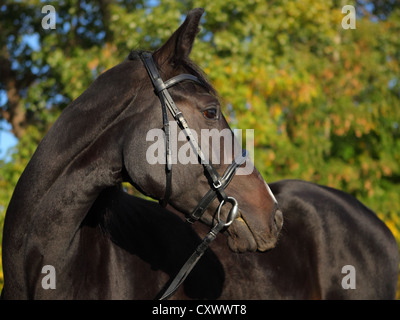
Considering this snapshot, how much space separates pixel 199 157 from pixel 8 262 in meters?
1.20

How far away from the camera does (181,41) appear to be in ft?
8.38

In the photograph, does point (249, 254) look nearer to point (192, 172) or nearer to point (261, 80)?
point (192, 172)

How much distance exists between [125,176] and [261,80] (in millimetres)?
5850

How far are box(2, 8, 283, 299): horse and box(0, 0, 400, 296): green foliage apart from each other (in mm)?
4472

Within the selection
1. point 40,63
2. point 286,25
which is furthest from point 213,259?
point 40,63

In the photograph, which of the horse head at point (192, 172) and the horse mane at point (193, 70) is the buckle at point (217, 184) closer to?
the horse head at point (192, 172)

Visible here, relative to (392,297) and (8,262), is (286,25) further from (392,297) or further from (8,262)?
(8,262)

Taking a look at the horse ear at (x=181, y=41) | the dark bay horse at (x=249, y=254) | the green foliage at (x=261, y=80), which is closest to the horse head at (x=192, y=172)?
the horse ear at (x=181, y=41)

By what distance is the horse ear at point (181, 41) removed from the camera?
251cm

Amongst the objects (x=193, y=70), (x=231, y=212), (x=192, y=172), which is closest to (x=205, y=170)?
(x=192, y=172)

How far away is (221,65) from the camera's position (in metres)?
7.75

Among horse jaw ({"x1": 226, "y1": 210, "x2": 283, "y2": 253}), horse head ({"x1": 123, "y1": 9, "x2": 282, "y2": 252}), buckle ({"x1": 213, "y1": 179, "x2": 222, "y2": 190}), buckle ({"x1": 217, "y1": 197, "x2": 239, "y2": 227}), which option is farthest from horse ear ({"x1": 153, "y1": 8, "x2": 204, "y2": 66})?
horse jaw ({"x1": 226, "y1": 210, "x2": 283, "y2": 253})

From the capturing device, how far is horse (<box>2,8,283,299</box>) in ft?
8.24

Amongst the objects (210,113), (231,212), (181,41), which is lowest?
(231,212)
